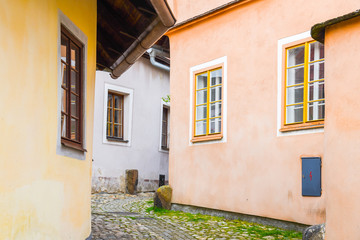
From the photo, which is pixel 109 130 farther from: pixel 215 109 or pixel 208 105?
pixel 215 109

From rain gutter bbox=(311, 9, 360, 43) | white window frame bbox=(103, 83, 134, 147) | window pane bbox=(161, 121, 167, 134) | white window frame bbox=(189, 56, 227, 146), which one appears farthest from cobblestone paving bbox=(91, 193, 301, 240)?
window pane bbox=(161, 121, 167, 134)

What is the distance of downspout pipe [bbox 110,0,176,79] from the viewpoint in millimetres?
6348

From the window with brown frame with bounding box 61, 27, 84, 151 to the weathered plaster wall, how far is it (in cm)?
904

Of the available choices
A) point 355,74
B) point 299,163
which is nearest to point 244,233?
point 299,163

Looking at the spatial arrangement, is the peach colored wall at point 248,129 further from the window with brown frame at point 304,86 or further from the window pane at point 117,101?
the window pane at point 117,101

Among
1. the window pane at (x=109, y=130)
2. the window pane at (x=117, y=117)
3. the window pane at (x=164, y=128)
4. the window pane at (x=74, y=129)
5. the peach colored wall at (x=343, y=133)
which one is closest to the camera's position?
the peach colored wall at (x=343, y=133)

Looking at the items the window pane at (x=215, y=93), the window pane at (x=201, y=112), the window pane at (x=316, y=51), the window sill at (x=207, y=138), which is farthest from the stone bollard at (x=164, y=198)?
the window pane at (x=316, y=51)

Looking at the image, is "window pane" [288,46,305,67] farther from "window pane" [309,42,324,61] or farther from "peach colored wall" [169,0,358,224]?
"peach colored wall" [169,0,358,224]

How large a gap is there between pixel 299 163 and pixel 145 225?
2.90 meters

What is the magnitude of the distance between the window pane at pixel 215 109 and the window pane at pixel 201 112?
0.24 m

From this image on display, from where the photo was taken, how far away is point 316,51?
328 inches

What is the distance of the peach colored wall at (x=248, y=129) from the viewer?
849cm

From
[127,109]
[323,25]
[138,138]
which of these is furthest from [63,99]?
[138,138]

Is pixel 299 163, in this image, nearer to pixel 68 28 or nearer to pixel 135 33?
pixel 135 33
